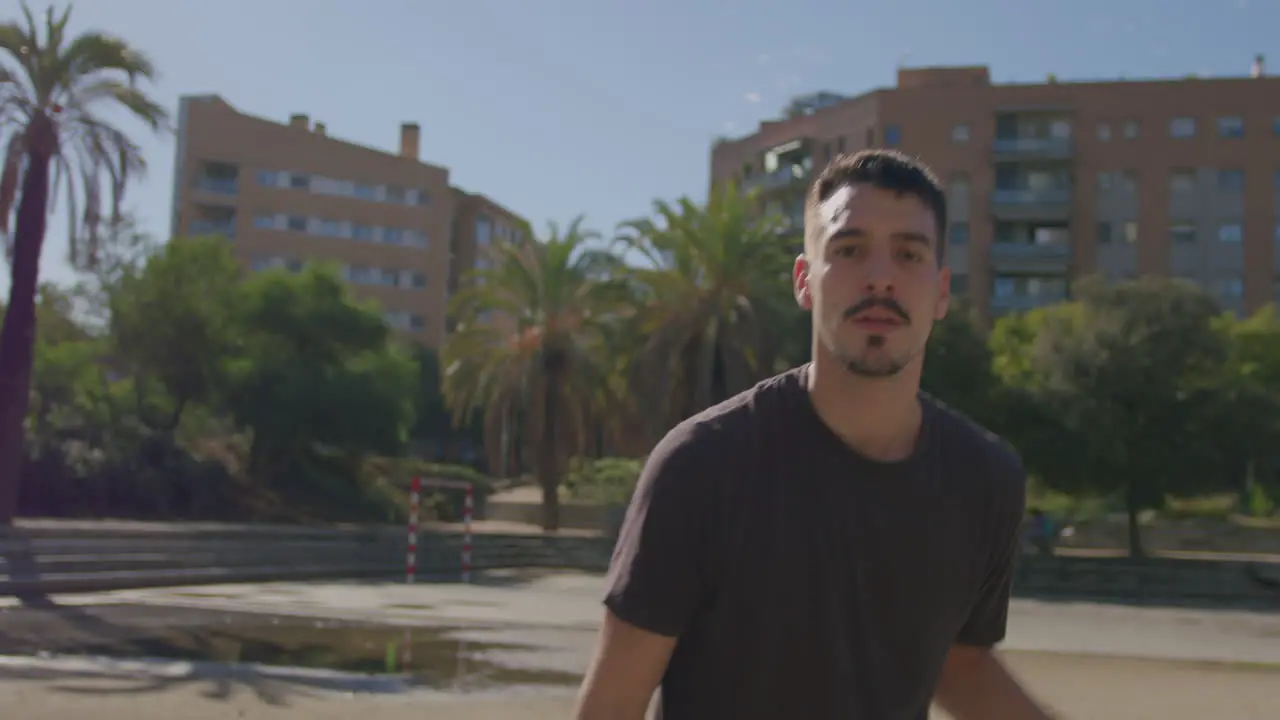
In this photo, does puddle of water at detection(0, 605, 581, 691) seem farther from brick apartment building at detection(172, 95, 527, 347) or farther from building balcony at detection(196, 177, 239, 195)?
building balcony at detection(196, 177, 239, 195)

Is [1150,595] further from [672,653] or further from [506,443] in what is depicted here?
[672,653]

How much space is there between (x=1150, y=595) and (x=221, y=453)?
777 inches

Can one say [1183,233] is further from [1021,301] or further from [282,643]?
[282,643]

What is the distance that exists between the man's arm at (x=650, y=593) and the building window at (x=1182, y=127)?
72.2 m

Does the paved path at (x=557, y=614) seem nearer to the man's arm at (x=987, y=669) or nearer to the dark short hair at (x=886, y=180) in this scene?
the man's arm at (x=987, y=669)

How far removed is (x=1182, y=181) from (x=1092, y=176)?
4.26 meters

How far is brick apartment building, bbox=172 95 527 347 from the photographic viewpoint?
80062mm

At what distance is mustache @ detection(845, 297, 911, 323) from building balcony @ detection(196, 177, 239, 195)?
82501 millimetres

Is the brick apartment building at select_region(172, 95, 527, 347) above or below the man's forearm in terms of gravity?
above

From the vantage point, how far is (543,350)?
32875mm

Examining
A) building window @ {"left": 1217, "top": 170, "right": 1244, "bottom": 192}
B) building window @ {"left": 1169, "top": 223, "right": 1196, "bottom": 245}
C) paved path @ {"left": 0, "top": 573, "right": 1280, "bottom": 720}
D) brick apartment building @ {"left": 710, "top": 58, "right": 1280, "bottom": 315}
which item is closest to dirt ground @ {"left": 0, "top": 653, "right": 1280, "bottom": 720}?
paved path @ {"left": 0, "top": 573, "right": 1280, "bottom": 720}

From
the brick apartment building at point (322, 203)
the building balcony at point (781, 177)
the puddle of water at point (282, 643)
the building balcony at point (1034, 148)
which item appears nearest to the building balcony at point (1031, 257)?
the building balcony at point (1034, 148)

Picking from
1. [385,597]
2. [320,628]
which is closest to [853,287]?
[320,628]

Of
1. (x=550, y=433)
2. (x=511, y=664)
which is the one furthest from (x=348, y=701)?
(x=550, y=433)
